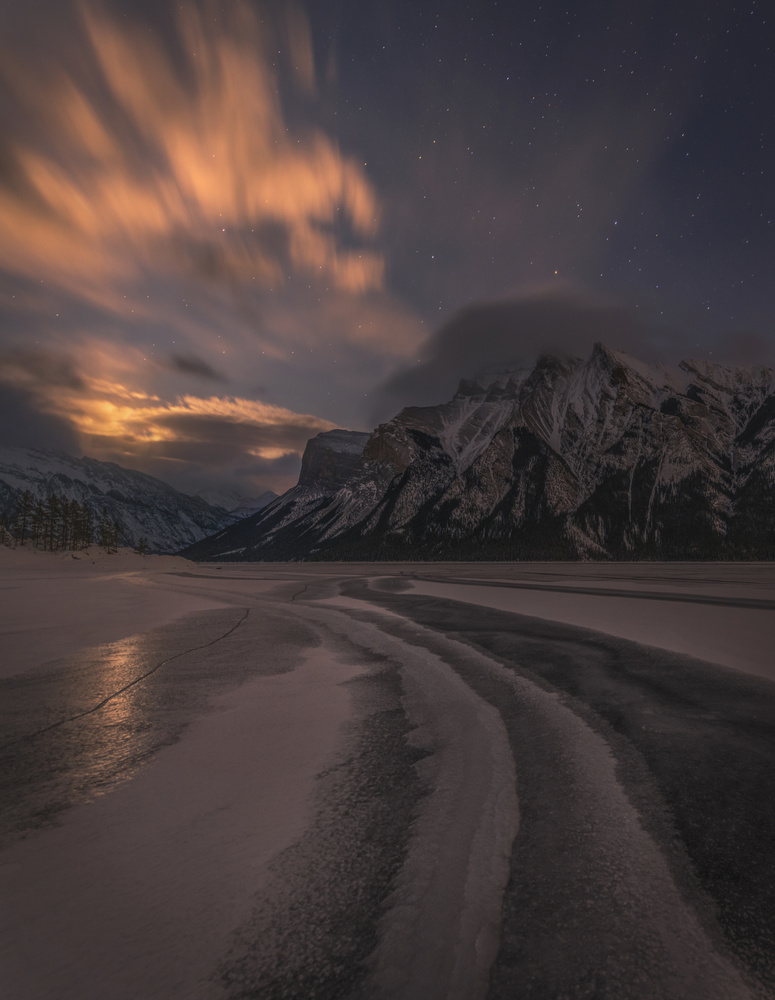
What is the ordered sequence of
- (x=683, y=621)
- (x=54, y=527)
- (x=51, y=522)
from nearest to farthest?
1. (x=683, y=621)
2. (x=51, y=522)
3. (x=54, y=527)

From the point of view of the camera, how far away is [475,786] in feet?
16.2

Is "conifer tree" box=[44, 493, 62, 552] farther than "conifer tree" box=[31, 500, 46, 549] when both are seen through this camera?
No

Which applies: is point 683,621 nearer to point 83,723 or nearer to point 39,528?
point 83,723

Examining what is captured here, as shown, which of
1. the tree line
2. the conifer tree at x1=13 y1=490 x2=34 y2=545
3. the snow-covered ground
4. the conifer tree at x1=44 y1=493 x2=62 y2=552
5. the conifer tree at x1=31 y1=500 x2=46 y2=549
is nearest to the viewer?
the snow-covered ground

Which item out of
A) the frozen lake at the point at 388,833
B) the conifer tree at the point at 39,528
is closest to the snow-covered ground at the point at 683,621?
the frozen lake at the point at 388,833

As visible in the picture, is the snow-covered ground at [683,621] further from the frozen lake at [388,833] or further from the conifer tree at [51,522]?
the conifer tree at [51,522]

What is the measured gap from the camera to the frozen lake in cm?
266

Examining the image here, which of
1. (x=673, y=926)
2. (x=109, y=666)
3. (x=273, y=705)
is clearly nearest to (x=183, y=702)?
(x=273, y=705)

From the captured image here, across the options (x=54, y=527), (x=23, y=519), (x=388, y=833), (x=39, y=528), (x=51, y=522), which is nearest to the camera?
(x=388, y=833)

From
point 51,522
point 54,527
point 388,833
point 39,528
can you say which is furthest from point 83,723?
point 39,528

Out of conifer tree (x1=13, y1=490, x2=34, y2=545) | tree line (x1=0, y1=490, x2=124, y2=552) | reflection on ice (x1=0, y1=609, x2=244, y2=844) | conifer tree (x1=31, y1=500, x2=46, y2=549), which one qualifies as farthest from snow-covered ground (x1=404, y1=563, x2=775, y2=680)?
conifer tree (x1=13, y1=490, x2=34, y2=545)

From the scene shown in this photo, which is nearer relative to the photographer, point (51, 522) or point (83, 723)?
point (83, 723)

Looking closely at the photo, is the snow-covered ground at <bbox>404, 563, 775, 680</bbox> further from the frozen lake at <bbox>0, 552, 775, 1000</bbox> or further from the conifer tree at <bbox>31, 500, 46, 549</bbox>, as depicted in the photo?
the conifer tree at <bbox>31, 500, 46, 549</bbox>

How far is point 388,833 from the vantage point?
406 centimetres
